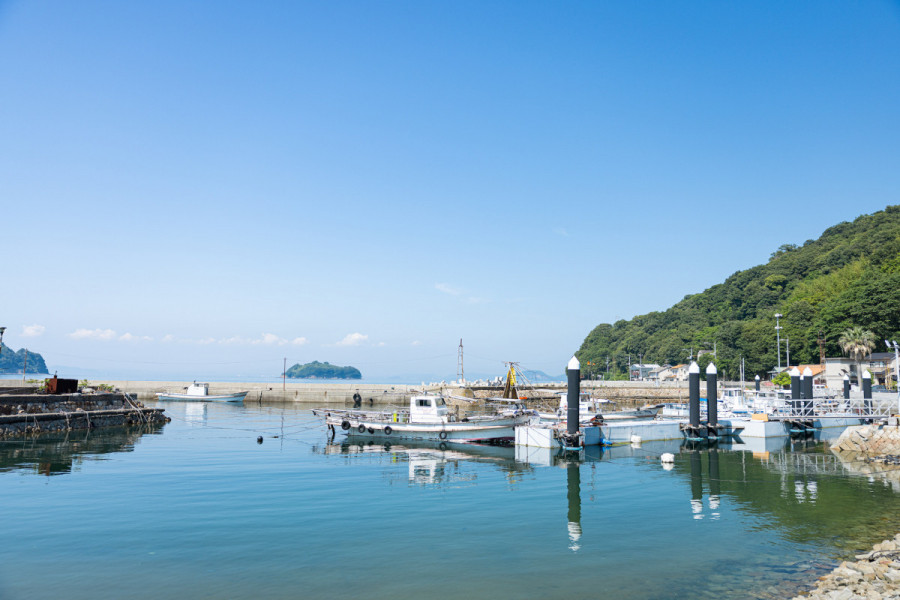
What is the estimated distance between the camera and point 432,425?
142 feet

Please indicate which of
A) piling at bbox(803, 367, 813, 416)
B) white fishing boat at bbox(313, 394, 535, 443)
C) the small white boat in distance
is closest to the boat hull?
white fishing boat at bbox(313, 394, 535, 443)

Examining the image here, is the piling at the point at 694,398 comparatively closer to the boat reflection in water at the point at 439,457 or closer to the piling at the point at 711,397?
the piling at the point at 711,397

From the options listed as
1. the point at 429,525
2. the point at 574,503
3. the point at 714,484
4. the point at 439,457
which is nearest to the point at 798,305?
the point at 714,484

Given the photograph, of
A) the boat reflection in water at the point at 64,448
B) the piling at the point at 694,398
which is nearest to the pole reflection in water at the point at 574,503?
the piling at the point at 694,398

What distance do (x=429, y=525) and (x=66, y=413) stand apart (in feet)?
152

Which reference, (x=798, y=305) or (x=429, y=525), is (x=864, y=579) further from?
(x=798, y=305)

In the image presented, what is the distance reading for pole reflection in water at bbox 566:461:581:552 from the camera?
1775 cm

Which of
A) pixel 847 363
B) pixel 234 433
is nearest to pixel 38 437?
pixel 234 433

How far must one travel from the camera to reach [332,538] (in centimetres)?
1759

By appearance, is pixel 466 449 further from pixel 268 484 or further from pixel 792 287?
pixel 792 287

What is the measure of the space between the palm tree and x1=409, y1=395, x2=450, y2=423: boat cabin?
6477 centimetres

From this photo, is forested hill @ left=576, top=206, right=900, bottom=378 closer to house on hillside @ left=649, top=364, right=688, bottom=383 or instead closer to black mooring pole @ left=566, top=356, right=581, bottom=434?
house on hillside @ left=649, top=364, right=688, bottom=383

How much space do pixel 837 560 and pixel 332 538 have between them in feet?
49.2

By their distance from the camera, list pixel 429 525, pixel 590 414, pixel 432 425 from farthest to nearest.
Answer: pixel 590 414
pixel 432 425
pixel 429 525
